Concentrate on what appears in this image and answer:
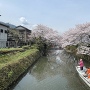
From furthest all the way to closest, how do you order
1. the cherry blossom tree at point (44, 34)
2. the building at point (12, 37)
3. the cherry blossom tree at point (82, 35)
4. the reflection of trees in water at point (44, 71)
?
the building at point (12, 37), the cherry blossom tree at point (44, 34), the cherry blossom tree at point (82, 35), the reflection of trees in water at point (44, 71)

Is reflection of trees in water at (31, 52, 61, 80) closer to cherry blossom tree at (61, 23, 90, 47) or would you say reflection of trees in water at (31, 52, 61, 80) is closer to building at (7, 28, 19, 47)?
cherry blossom tree at (61, 23, 90, 47)

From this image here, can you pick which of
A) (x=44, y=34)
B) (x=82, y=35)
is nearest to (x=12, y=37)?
(x=44, y=34)

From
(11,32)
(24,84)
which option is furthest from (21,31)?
(24,84)

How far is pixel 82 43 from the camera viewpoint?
38.2 metres

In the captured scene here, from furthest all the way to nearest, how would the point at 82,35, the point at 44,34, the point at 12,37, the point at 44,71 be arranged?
the point at 12,37 → the point at 44,34 → the point at 82,35 → the point at 44,71

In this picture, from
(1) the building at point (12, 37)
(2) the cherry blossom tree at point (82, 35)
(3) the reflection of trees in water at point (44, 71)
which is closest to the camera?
(3) the reflection of trees in water at point (44, 71)

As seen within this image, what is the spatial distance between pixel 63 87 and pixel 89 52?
14.1 metres

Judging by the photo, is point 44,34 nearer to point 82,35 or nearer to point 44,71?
point 82,35

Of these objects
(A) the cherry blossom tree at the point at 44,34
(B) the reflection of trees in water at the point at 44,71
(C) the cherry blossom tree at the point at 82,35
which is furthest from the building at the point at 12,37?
(B) the reflection of trees in water at the point at 44,71

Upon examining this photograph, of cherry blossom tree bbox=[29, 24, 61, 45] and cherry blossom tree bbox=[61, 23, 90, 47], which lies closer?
cherry blossom tree bbox=[61, 23, 90, 47]

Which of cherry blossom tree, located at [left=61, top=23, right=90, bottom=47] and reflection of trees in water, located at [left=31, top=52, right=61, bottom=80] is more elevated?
cherry blossom tree, located at [left=61, top=23, right=90, bottom=47]

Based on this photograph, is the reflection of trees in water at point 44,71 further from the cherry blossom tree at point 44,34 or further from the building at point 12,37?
the building at point 12,37

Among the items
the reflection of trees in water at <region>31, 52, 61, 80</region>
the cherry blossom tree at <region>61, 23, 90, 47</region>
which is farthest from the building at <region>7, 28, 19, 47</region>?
the reflection of trees in water at <region>31, 52, 61, 80</region>

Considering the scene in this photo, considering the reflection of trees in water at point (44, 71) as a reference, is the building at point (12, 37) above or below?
above
